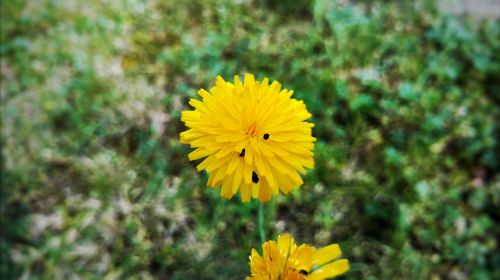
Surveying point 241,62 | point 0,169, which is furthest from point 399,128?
point 0,169

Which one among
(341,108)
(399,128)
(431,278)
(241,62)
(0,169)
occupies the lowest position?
(431,278)

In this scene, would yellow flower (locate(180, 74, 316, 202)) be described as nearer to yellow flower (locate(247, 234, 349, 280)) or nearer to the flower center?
the flower center

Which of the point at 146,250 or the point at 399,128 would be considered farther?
the point at 399,128

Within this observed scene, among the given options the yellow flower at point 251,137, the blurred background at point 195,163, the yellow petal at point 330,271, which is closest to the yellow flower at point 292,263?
the yellow petal at point 330,271

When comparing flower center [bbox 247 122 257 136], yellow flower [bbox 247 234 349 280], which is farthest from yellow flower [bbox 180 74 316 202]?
yellow flower [bbox 247 234 349 280]

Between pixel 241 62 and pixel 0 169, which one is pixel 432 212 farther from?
pixel 0 169

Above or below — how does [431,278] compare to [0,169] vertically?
below

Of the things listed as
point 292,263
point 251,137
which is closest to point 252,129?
point 251,137
